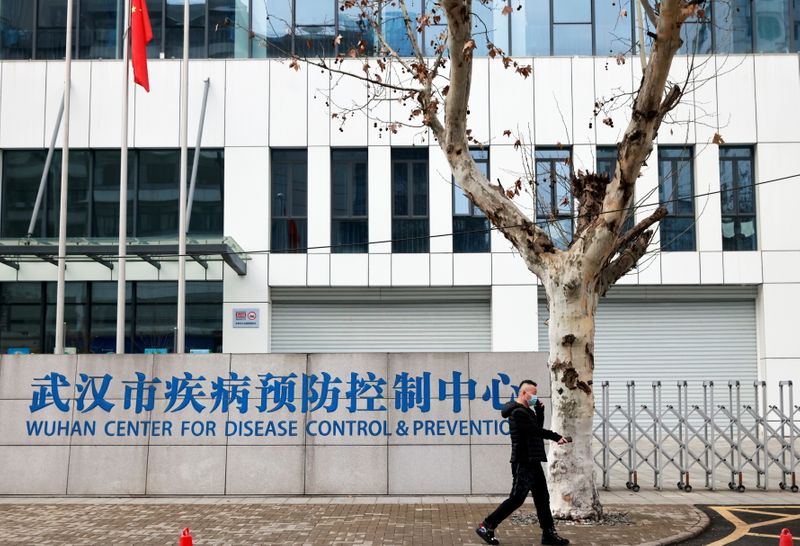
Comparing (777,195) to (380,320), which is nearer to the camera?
(777,195)

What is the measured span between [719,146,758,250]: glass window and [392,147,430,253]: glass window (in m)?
7.16

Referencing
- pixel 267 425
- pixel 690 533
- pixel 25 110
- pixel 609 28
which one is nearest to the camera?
pixel 690 533

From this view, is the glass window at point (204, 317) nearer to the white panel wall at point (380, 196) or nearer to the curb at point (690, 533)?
the white panel wall at point (380, 196)

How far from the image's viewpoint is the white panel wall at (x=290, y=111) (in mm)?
21531

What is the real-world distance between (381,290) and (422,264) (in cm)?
120

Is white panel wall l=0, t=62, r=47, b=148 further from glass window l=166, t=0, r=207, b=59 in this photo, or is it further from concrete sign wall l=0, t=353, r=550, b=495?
concrete sign wall l=0, t=353, r=550, b=495

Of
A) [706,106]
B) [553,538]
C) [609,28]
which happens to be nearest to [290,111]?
[609,28]

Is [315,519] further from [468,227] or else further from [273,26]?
[273,26]

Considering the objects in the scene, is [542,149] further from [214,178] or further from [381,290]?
[214,178]

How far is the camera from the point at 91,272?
Answer: 21.3 metres

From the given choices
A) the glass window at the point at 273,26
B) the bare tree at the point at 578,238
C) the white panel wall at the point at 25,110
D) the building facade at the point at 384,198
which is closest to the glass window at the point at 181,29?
the building facade at the point at 384,198

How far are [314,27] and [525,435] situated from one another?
15.5 metres

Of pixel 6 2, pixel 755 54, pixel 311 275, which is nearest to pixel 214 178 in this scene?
pixel 311 275

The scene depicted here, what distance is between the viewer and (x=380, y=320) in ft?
71.4
